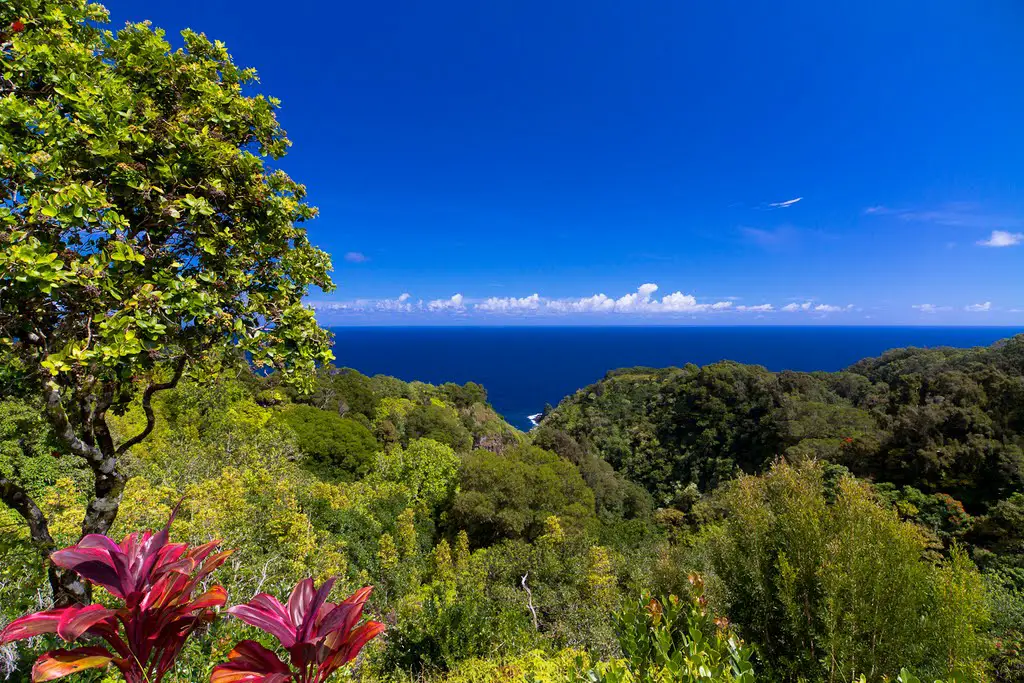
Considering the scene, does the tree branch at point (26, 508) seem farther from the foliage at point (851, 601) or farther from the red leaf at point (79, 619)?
the foliage at point (851, 601)

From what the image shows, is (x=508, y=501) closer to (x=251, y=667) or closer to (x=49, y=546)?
(x=49, y=546)

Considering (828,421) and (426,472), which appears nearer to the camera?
(426,472)

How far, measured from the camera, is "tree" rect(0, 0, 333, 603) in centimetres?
223

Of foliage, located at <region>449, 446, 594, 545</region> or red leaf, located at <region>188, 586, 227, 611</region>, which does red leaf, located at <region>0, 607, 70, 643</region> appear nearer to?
red leaf, located at <region>188, 586, 227, 611</region>

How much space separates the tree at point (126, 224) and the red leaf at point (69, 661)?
1324 mm

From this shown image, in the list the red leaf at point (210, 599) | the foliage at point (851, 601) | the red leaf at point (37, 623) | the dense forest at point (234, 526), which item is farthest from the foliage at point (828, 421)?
the red leaf at point (37, 623)

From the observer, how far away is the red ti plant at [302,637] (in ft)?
4.76

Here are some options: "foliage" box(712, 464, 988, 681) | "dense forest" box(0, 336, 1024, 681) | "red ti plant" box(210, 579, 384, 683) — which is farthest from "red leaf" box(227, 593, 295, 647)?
"foliage" box(712, 464, 988, 681)

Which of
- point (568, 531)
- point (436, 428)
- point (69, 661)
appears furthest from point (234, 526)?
point (436, 428)

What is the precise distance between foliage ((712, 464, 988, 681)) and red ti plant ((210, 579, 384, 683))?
5594 mm

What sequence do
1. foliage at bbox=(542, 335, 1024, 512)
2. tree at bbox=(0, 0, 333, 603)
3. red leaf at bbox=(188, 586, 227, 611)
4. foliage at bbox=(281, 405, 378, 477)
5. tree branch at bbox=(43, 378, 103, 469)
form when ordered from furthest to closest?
foliage at bbox=(281, 405, 378, 477) → foliage at bbox=(542, 335, 1024, 512) → tree branch at bbox=(43, 378, 103, 469) → tree at bbox=(0, 0, 333, 603) → red leaf at bbox=(188, 586, 227, 611)

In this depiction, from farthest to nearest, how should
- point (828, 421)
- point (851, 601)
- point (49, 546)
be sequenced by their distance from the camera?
point (828, 421) → point (851, 601) → point (49, 546)

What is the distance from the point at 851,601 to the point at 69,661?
6983 mm

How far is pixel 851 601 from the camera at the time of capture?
5152mm
